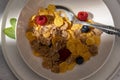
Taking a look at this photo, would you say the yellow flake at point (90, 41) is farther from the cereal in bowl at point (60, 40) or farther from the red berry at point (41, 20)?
the red berry at point (41, 20)

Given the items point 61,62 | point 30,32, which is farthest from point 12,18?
point 61,62

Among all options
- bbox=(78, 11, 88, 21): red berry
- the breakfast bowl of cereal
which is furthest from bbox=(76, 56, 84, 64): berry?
bbox=(78, 11, 88, 21): red berry

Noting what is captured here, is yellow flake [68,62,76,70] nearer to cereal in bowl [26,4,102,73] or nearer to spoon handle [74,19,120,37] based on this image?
cereal in bowl [26,4,102,73]

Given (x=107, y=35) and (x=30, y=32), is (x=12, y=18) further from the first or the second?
(x=107, y=35)

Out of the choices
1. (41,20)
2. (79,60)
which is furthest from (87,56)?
(41,20)

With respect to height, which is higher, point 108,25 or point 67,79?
point 108,25

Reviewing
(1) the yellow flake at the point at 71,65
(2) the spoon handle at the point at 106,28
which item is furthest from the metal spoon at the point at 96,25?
(1) the yellow flake at the point at 71,65

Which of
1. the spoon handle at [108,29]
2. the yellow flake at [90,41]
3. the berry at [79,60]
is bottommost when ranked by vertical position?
the berry at [79,60]
